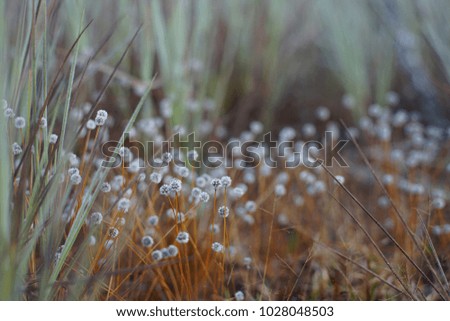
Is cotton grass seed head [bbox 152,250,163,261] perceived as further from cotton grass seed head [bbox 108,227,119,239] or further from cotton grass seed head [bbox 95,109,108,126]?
cotton grass seed head [bbox 95,109,108,126]

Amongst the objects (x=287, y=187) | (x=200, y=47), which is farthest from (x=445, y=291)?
(x=200, y=47)

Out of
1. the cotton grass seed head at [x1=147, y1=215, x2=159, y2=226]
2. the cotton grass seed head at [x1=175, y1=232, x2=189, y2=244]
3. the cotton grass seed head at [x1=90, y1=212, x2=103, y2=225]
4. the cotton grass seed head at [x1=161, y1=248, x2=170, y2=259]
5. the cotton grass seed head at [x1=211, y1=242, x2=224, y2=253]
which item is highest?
the cotton grass seed head at [x1=90, y1=212, x2=103, y2=225]

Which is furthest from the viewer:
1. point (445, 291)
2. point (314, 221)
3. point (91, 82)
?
point (91, 82)

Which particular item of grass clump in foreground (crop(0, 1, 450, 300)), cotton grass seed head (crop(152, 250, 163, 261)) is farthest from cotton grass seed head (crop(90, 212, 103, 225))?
cotton grass seed head (crop(152, 250, 163, 261))

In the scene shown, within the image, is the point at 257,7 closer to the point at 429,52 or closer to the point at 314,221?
the point at 429,52

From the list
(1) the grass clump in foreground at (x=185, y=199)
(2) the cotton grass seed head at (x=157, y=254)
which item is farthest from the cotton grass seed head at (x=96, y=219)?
(2) the cotton grass seed head at (x=157, y=254)

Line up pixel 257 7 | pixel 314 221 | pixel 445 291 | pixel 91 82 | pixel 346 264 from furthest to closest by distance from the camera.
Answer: pixel 257 7, pixel 91 82, pixel 314 221, pixel 346 264, pixel 445 291
